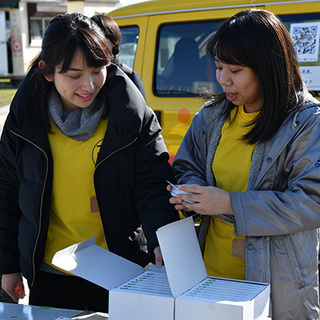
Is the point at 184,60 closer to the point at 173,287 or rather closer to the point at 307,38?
the point at 307,38

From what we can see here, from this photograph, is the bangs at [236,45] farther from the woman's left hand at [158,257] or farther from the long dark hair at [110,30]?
the long dark hair at [110,30]

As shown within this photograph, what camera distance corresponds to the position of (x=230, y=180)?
1896 mm

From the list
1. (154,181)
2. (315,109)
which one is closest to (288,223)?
(315,109)

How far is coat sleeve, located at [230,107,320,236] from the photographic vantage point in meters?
1.72

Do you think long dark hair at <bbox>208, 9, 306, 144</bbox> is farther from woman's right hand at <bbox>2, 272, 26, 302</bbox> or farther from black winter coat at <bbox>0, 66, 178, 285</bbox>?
woman's right hand at <bbox>2, 272, 26, 302</bbox>

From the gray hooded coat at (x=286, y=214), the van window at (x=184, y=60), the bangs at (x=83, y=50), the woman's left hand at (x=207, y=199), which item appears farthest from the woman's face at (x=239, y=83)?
the van window at (x=184, y=60)

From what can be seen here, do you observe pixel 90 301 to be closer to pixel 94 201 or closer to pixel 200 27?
pixel 94 201

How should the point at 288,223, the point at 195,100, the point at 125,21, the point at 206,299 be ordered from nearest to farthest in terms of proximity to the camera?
1. the point at 206,299
2. the point at 288,223
3. the point at 195,100
4. the point at 125,21

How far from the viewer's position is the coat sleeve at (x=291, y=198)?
1.72 m

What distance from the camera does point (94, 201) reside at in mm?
2084

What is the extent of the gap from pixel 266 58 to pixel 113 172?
666 mm

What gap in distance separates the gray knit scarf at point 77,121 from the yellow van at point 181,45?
2.00 m

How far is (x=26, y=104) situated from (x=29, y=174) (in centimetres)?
25

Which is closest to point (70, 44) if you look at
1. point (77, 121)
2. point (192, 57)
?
point (77, 121)
